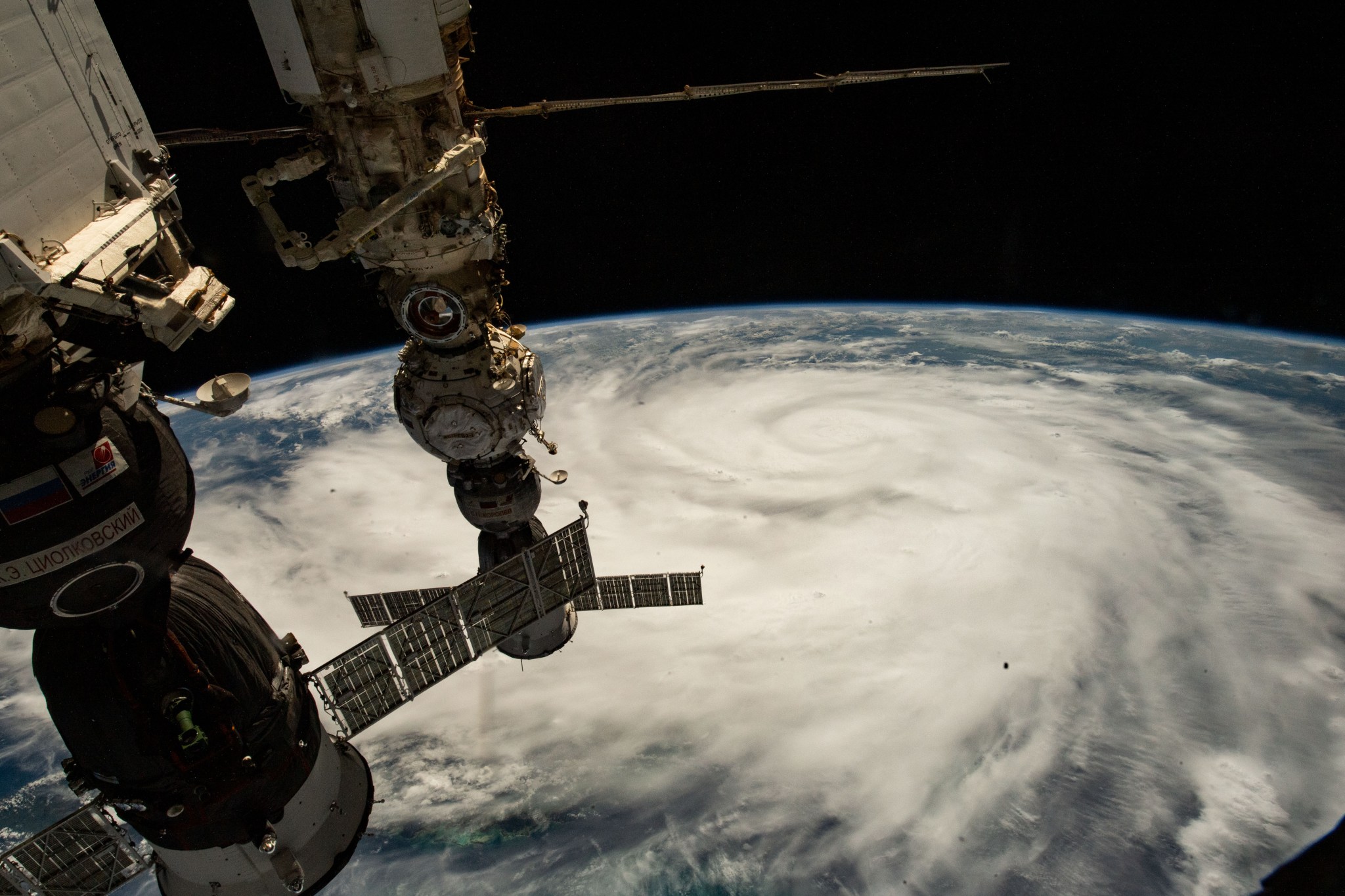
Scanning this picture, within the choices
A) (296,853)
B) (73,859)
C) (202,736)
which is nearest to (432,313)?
(202,736)

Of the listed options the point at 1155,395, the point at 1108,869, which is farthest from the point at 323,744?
the point at 1155,395

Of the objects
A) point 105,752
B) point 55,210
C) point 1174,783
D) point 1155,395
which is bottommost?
point 1155,395

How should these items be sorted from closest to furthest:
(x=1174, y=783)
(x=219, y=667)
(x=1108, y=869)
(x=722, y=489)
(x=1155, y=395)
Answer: (x=219, y=667) → (x=1108, y=869) → (x=1174, y=783) → (x=722, y=489) → (x=1155, y=395)

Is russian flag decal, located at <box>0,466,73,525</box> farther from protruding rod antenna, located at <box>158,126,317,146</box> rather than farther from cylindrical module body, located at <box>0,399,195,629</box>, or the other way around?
protruding rod antenna, located at <box>158,126,317,146</box>

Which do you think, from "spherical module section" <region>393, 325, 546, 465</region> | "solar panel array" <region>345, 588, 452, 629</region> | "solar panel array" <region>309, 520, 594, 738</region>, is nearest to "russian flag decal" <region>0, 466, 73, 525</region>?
"solar panel array" <region>309, 520, 594, 738</region>

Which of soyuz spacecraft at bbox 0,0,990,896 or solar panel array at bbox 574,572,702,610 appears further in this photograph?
solar panel array at bbox 574,572,702,610

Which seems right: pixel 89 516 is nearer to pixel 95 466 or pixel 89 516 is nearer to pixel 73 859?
pixel 95 466

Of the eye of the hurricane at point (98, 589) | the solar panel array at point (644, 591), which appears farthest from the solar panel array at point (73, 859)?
the solar panel array at point (644, 591)

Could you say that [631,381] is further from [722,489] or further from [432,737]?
[432,737]
